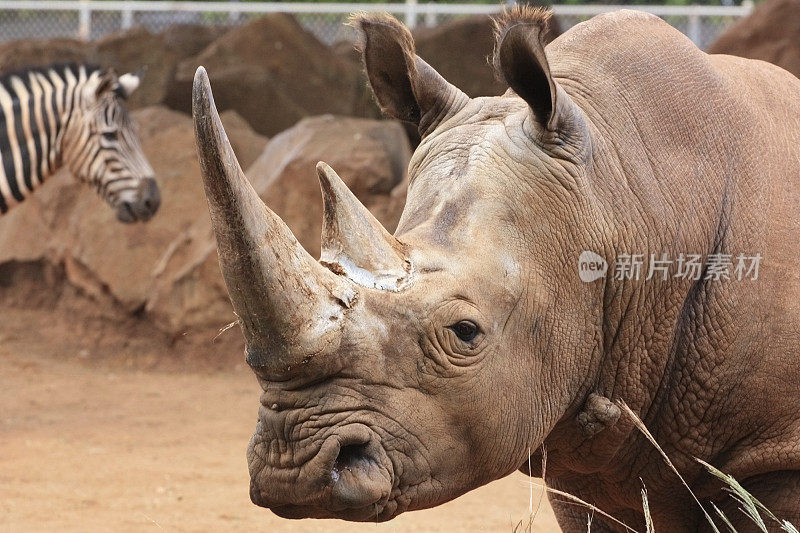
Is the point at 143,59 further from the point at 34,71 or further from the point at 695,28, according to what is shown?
the point at 695,28

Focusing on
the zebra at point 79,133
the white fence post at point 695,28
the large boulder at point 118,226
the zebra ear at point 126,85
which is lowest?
the large boulder at point 118,226

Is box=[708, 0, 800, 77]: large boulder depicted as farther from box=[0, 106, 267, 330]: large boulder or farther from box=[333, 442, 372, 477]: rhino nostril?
box=[333, 442, 372, 477]: rhino nostril

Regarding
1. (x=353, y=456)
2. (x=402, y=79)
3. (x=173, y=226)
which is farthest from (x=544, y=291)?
(x=173, y=226)

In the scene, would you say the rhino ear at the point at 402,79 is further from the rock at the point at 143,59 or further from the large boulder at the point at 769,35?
the rock at the point at 143,59

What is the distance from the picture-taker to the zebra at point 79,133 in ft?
33.9

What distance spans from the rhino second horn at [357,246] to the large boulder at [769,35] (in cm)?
766

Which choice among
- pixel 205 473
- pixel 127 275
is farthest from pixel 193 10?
pixel 205 473

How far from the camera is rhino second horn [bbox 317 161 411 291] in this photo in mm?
3123

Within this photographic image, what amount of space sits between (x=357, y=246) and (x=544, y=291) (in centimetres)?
66

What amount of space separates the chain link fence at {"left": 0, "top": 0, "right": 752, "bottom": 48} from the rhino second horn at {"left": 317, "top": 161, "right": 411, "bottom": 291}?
1093 cm

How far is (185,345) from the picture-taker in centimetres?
1110

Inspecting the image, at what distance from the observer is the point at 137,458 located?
770 cm

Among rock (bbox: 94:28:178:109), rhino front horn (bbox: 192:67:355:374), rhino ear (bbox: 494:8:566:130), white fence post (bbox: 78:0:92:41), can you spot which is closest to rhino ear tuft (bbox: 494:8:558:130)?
rhino ear (bbox: 494:8:566:130)

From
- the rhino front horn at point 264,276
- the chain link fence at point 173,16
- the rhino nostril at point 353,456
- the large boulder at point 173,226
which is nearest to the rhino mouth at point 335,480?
the rhino nostril at point 353,456
